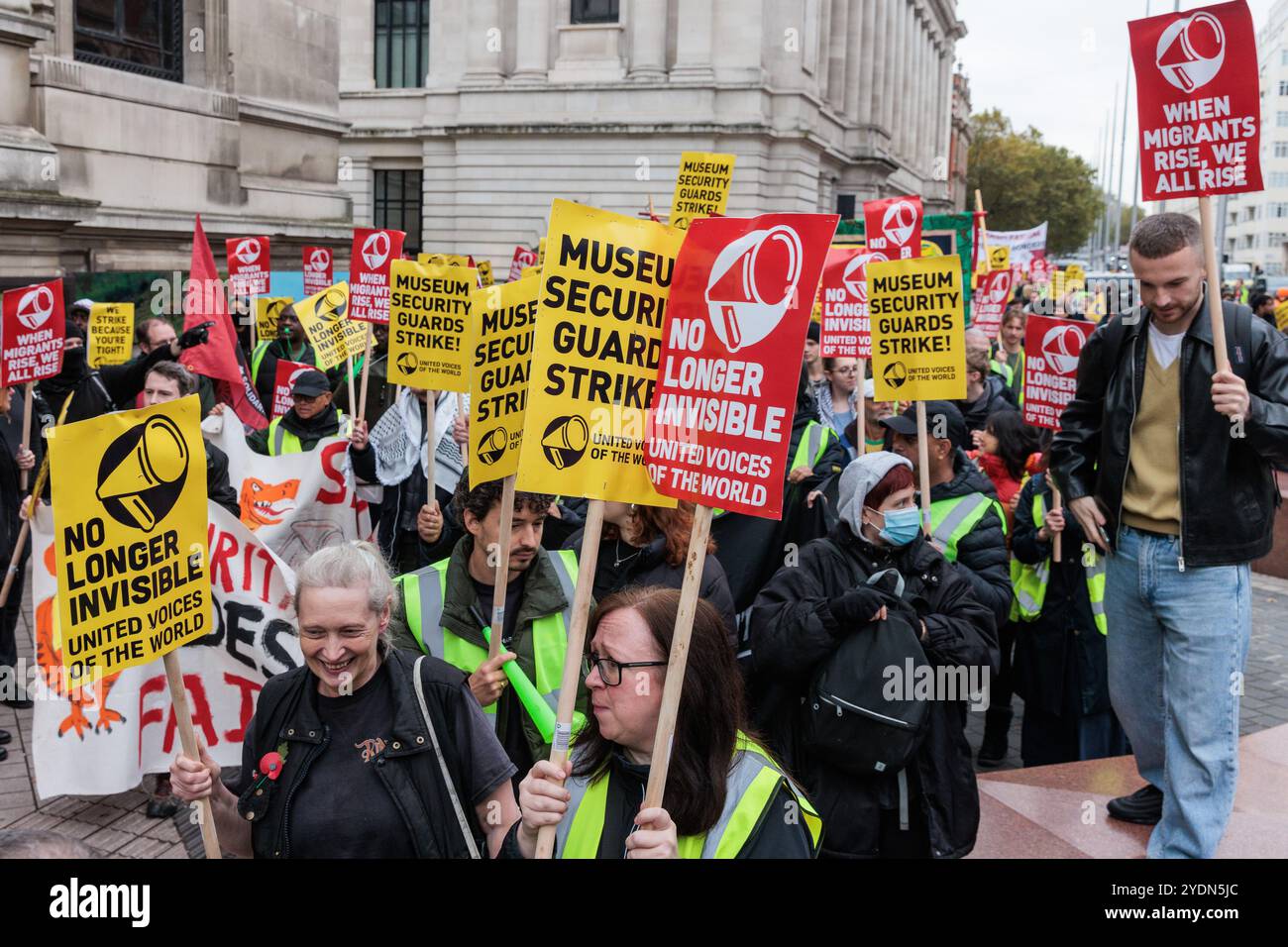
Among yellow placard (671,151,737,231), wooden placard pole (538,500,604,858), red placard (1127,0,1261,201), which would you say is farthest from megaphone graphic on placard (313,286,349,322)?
wooden placard pole (538,500,604,858)

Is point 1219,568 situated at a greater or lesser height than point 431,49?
lesser

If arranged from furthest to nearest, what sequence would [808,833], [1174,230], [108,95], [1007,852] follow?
[108,95] → [1007,852] → [1174,230] → [808,833]

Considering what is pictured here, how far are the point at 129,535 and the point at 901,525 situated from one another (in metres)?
2.43

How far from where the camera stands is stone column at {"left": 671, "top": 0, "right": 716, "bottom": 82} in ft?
124

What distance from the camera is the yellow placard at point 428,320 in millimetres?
6531

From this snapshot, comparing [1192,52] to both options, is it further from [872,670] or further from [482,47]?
[482,47]

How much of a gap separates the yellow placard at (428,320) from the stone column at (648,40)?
110 feet

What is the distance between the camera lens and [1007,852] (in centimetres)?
489

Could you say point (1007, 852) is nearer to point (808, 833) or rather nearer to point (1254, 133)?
point (808, 833)

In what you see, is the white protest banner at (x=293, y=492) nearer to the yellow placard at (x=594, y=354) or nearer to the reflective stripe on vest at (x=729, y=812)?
the yellow placard at (x=594, y=354)
